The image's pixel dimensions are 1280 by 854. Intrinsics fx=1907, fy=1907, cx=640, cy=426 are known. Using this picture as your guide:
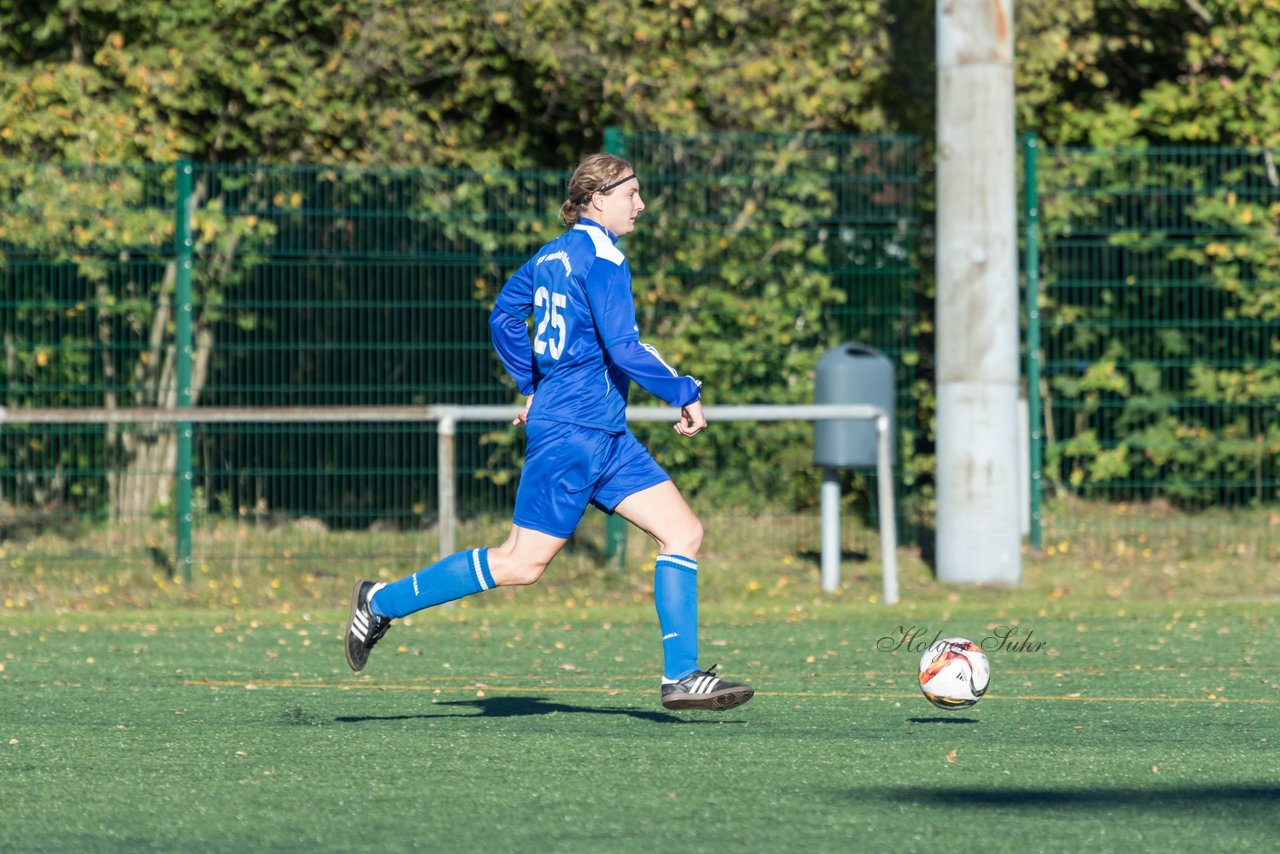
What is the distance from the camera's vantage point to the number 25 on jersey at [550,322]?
611cm

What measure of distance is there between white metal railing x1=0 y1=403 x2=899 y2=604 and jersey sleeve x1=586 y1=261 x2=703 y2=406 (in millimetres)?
4408

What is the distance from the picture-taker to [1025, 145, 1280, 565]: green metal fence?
11.5 meters

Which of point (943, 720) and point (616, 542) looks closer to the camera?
point (943, 720)

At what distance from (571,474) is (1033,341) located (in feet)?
19.8

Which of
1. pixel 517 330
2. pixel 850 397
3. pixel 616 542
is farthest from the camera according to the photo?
pixel 616 542

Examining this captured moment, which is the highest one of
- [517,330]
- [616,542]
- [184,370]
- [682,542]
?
[517,330]

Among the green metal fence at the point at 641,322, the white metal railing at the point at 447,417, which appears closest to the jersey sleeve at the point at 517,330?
the white metal railing at the point at 447,417

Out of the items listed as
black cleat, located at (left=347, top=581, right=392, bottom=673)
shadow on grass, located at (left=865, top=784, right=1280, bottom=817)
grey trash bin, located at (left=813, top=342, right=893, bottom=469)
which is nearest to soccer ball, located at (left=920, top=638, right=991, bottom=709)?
shadow on grass, located at (left=865, top=784, right=1280, bottom=817)

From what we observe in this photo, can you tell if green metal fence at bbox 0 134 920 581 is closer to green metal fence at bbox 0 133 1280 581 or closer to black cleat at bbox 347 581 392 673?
green metal fence at bbox 0 133 1280 581

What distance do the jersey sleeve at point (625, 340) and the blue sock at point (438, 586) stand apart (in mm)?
821

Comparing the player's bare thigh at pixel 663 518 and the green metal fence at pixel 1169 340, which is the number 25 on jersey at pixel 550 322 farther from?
the green metal fence at pixel 1169 340

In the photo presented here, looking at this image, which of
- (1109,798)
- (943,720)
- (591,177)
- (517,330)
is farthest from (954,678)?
(591,177)

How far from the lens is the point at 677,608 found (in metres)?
6.17

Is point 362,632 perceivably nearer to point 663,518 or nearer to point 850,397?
point 663,518
